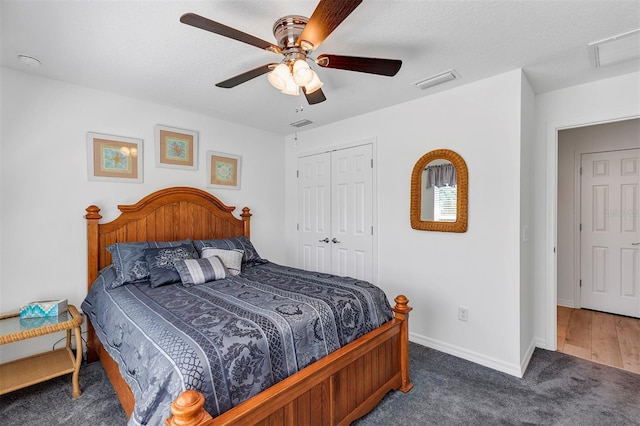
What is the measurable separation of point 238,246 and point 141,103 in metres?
1.77

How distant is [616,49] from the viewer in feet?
6.94

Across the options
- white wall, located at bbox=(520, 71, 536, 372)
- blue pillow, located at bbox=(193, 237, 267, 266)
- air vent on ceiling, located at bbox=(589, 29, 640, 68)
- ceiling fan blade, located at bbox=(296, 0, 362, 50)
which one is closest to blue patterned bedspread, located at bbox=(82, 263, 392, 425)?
blue pillow, located at bbox=(193, 237, 267, 266)

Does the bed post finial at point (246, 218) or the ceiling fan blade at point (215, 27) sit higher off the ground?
the ceiling fan blade at point (215, 27)

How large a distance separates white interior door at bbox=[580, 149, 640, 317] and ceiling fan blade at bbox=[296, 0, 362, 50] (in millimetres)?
4146

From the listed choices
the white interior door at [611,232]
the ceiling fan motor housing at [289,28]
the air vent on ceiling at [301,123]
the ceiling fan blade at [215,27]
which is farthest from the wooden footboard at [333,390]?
the white interior door at [611,232]

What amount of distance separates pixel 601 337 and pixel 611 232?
4.64 ft

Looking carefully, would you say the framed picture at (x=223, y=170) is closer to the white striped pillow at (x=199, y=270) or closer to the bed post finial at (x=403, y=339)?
the white striped pillow at (x=199, y=270)

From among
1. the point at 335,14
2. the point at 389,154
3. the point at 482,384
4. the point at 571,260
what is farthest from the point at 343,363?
the point at 571,260

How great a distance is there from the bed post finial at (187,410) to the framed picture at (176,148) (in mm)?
2732

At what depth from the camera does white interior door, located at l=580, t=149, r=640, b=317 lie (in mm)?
3602

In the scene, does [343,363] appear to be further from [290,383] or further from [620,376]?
[620,376]

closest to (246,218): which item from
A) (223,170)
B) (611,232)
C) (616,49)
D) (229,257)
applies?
(223,170)

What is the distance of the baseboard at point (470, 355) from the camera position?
8.07ft

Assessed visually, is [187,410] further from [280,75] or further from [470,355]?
[470,355]
